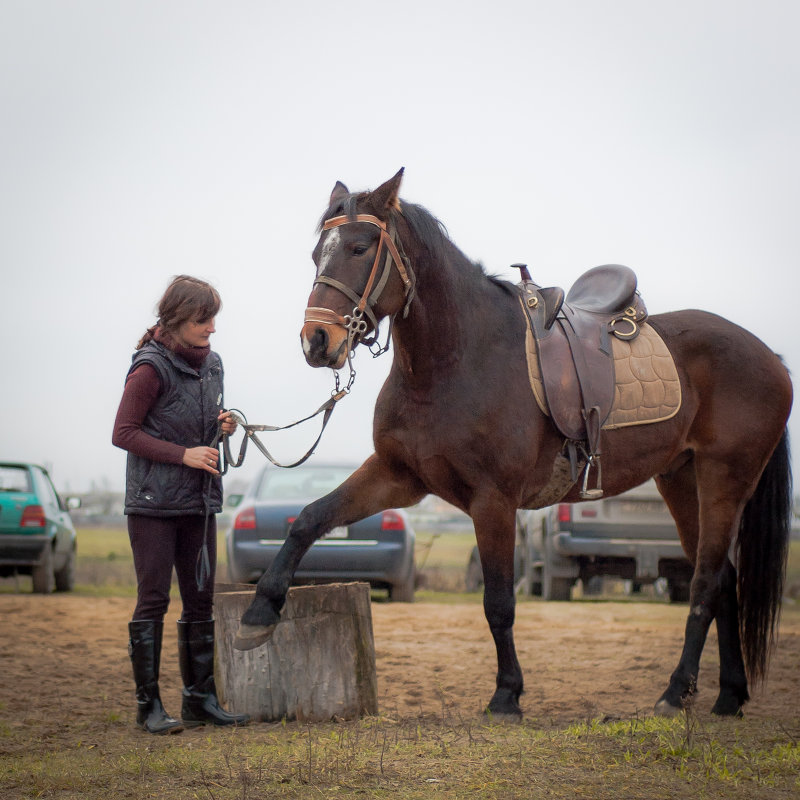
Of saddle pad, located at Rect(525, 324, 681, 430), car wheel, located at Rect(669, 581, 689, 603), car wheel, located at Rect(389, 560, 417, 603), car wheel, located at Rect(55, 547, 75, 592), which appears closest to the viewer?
saddle pad, located at Rect(525, 324, 681, 430)

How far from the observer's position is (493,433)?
4793 mm

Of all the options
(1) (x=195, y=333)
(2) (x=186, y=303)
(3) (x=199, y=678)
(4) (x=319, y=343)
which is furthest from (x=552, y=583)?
(4) (x=319, y=343)

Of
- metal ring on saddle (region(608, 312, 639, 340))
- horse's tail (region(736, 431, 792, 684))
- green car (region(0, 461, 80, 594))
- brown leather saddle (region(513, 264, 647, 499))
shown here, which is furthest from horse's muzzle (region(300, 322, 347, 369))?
green car (region(0, 461, 80, 594))

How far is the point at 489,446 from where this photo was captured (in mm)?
4773

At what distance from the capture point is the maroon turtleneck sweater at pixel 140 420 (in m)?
4.79

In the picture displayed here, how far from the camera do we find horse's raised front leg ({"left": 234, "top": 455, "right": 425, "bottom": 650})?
4754mm

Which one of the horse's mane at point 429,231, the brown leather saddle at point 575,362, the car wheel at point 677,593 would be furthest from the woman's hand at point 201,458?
the car wheel at point 677,593

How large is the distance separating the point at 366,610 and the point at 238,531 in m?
5.58

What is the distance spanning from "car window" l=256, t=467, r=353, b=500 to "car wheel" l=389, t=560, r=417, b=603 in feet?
4.43

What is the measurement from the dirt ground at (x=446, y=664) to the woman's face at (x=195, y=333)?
6.68ft

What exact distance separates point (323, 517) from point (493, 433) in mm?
948

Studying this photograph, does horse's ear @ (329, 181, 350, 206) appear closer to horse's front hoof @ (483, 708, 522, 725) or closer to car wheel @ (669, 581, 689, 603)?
horse's front hoof @ (483, 708, 522, 725)

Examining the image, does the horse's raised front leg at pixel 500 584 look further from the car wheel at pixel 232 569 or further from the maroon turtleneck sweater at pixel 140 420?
the car wheel at pixel 232 569

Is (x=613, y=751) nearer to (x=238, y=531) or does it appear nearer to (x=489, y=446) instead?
Result: (x=489, y=446)
